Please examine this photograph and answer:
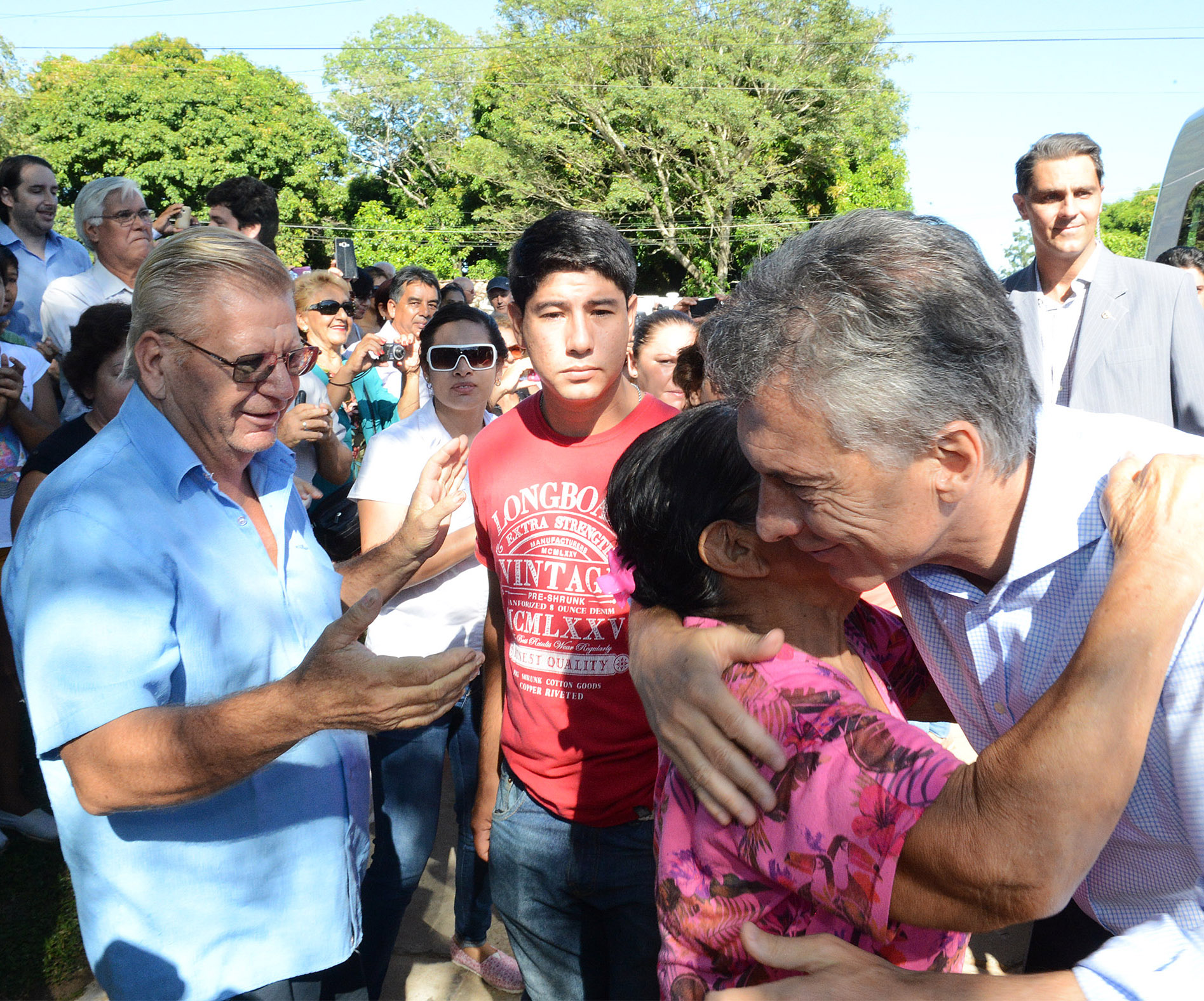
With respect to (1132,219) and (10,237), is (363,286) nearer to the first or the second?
(10,237)

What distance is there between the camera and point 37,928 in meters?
3.35

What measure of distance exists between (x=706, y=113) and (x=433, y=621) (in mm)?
38239

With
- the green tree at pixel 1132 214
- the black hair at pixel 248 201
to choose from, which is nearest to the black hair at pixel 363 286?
the black hair at pixel 248 201

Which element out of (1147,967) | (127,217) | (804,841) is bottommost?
(1147,967)

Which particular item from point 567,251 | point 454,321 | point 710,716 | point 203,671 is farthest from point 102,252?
point 710,716

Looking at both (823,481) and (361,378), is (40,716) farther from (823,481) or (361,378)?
(361,378)

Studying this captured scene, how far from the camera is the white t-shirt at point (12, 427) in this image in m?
3.90

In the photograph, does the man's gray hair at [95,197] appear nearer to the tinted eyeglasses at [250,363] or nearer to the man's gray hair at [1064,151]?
the tinted eyeglasses at [250,363]

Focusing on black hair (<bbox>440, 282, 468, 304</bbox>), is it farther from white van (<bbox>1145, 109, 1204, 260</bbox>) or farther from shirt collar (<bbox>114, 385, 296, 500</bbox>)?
shirt collar (<bbox>114, 385, 296, 500</bbox>)

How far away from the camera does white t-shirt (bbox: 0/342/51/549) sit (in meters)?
3.90

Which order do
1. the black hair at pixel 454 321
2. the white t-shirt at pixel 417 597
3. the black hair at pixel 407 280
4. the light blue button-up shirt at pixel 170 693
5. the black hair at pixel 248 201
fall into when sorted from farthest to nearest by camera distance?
the black hair at pixel 407 280, the black hair at pixel 248 201, the black hair at pixel 454 321, the white t-shirt at pixel 417 597, the light blue button-up shirt at pixel 170 693

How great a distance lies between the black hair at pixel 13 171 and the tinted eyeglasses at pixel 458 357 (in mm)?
3548

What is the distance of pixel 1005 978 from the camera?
1.19m

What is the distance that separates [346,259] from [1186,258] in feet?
27.4
